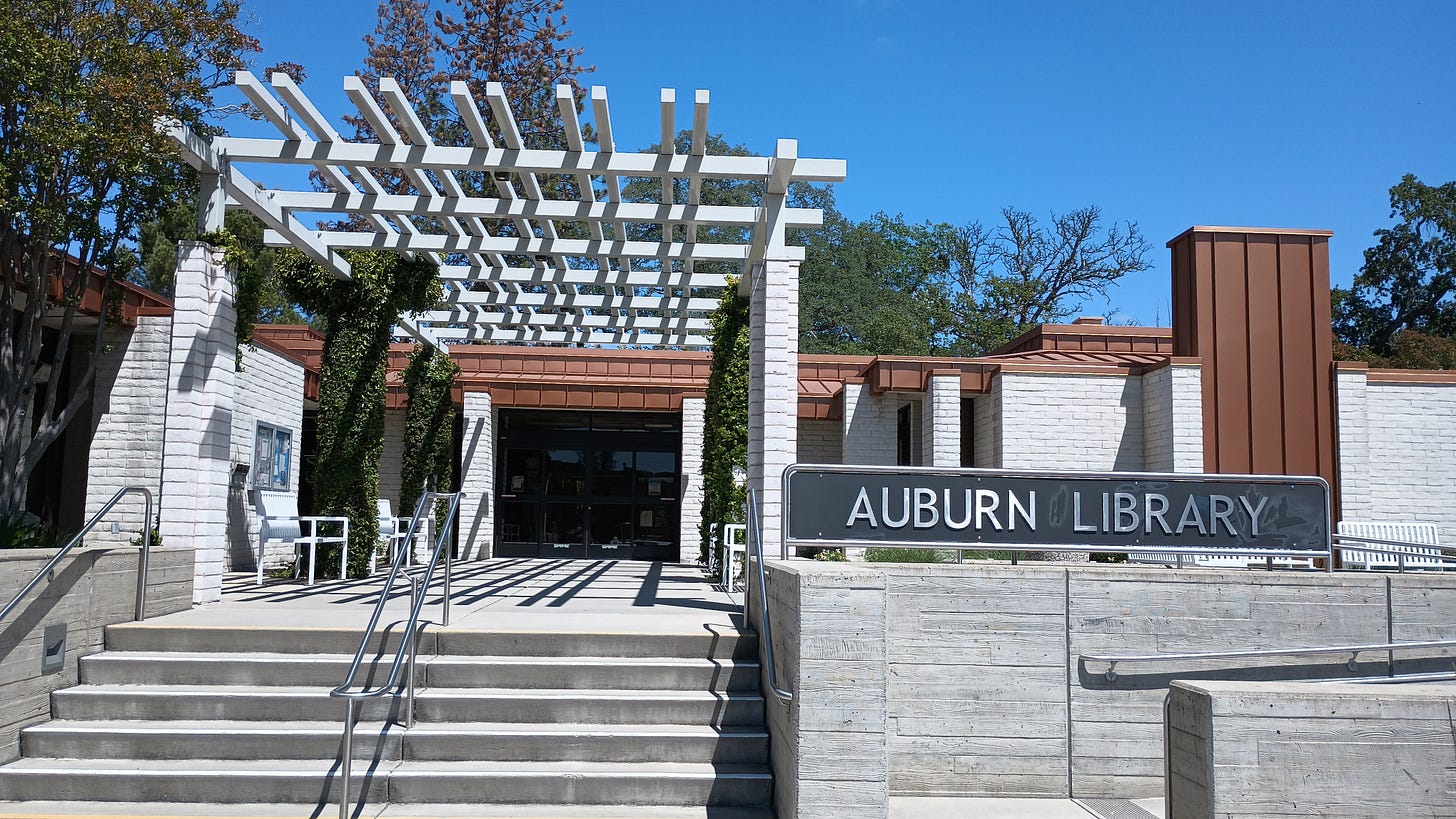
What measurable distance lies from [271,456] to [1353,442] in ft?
47.5

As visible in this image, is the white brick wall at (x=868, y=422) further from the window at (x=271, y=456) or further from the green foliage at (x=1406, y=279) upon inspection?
the green foliage at (x=1406, y=279)

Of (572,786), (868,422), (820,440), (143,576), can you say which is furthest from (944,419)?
(143,576)

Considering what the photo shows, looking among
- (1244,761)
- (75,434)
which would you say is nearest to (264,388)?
(75,434)

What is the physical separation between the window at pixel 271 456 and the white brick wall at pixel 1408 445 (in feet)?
46.8

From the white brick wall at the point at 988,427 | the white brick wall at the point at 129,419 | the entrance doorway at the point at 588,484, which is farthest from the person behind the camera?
the entrance doorway at the point at 588,484

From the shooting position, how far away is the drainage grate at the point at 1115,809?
5.99 meters

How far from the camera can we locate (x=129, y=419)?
1270cm

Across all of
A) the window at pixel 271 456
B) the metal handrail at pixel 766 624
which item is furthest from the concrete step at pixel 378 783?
the window at pixel 271 456

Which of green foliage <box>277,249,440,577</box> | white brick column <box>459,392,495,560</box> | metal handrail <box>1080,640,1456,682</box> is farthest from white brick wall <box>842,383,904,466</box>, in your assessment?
metal handrail <box>1080,640,1456,682</box>

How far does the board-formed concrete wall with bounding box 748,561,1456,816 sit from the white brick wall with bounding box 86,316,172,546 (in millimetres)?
9592

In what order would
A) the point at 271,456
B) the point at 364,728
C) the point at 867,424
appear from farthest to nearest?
the point at 867,424, the point at 271,456, the point at 364,728

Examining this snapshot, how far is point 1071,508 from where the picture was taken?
694 centimetres

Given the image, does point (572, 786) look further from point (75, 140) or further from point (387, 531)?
point (387, 531)

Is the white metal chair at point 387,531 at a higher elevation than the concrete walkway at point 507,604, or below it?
higher
